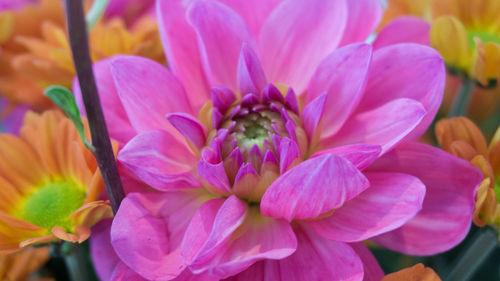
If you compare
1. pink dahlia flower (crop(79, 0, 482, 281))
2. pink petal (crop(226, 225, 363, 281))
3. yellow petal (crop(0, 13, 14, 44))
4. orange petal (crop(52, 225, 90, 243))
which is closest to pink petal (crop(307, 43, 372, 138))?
pink dahlia flower (crop(79, 0, 482, 281))

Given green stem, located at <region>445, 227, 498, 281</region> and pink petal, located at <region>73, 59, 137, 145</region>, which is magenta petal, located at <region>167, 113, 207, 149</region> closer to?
pink petal, located at <region>73, 59, 137, 145</region>

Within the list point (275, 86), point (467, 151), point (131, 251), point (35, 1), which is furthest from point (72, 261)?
point (35, 1)

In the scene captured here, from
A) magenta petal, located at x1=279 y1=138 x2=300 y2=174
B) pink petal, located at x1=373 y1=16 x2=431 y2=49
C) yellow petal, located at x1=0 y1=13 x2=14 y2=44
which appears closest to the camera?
magenta petal, located at x1=279 y1=138 x2=300 y2=174

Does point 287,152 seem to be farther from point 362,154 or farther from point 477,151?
point 477,151

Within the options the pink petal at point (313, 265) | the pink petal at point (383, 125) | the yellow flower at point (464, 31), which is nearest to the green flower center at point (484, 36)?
the yellow flower at point (464, 31)

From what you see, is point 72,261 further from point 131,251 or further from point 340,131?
point 340,131

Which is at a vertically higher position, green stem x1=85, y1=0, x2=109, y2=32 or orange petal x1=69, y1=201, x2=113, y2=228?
green stem x1=85, y1=0, x2=109, y2=32

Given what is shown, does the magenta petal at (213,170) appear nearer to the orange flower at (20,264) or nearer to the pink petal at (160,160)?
the pink petal at (160,160)

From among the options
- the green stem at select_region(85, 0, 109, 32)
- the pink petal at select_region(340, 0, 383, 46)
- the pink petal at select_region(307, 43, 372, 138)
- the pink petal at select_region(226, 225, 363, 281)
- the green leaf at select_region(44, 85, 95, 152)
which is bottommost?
the pink petal at select_region(226, 225, 363, 281)
